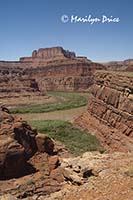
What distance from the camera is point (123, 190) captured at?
12523 millimetres

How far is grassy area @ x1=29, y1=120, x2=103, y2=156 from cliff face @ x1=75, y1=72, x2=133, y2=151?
3.32 feet

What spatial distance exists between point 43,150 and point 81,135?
16.1 metres

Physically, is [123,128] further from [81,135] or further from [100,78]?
[100,78]

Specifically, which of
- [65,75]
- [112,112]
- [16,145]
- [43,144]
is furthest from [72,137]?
[65,75]

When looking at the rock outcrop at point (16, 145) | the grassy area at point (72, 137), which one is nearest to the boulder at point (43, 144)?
the rock outcrop at point (16, 145)

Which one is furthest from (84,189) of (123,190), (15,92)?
(15,92)

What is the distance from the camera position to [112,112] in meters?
31.8

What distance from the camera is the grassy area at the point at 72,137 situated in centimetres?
2727

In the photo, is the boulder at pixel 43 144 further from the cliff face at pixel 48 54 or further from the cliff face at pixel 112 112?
the cliff face at pixel 48 54

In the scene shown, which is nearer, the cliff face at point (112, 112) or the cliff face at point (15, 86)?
the cliff face at point (112, 112)

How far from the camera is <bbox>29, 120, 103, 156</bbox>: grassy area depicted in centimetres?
2727

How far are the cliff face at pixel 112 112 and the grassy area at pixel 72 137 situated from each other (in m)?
1.01

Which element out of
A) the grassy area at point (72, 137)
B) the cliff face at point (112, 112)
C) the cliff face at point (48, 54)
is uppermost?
the cliff face at point (48, 54)

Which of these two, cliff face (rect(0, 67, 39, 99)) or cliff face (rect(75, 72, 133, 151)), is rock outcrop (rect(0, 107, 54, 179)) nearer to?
cliff face (rect(75, 72, 133, 151))
